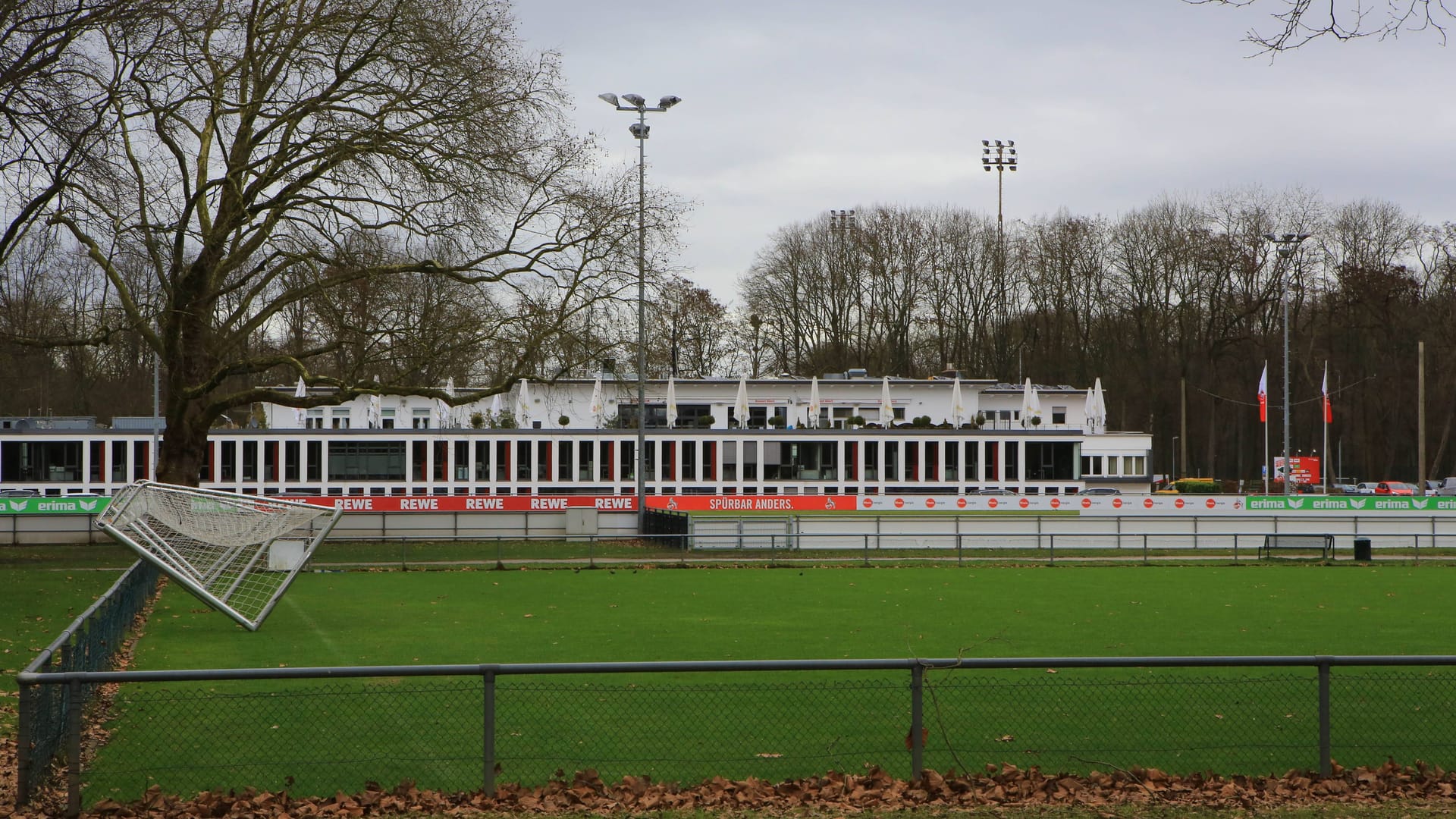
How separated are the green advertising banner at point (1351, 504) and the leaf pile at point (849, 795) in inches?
1766

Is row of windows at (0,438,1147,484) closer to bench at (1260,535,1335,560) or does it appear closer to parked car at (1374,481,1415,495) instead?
parked car at (1374,481,1415,495)

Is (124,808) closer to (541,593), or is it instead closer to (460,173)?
(541,593)

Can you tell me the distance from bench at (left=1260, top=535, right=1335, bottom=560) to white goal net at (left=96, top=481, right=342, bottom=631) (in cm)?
2833

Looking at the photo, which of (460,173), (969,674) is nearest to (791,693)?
(969,674)

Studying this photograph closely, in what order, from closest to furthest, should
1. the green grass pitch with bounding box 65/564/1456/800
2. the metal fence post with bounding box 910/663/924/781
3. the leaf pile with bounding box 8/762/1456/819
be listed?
the leaf pile with bounding box 8/762/1456/819 → the metal fence post with bounding box 910/663/924/781 → the green grass pitch with bounding box 65/564/1456/800

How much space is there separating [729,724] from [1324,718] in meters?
5.06

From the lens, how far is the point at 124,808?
8.81 meters

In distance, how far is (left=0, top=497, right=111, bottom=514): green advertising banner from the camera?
45.0 m

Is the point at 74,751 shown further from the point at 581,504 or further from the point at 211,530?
the point at 581,504

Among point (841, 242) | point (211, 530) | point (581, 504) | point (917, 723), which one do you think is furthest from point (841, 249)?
point (917, 723)

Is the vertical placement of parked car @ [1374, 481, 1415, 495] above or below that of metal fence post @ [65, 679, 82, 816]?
below

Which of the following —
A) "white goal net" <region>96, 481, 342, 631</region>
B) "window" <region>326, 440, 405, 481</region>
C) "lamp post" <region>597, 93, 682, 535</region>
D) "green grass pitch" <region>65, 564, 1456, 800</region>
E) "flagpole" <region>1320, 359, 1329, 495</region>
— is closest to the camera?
"green grass pitch" <region>65, 564, 1456, 800</region>

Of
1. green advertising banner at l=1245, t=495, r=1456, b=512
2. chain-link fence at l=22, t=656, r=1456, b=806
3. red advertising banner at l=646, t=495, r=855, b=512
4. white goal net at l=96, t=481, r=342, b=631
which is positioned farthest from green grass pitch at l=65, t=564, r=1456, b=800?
red advertising banner at l=646, t=495, r=855, b=512

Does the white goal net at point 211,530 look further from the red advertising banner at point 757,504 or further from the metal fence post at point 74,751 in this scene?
the red advertising banner at point 757,504
